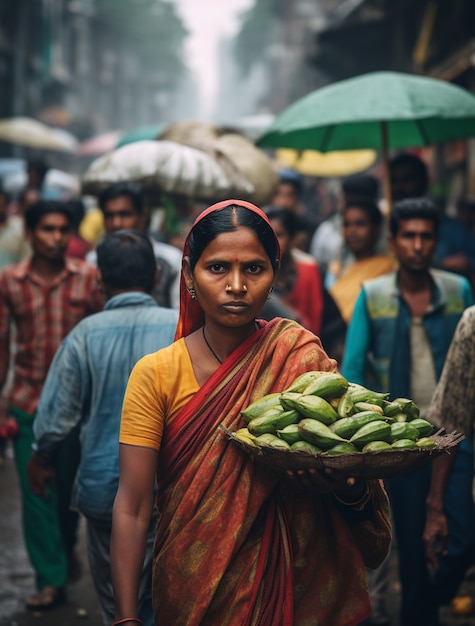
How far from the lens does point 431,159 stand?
54.7ft

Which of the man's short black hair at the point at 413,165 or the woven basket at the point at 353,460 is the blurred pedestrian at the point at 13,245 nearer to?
the man's short black hair at the point at 413,165

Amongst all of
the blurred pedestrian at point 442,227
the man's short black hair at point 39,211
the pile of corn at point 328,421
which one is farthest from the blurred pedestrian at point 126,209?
the pile of corn at point 328,421

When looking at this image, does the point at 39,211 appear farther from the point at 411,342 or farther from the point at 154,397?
the point at 154,397

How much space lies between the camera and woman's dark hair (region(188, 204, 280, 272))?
2701 millimetres

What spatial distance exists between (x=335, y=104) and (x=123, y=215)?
152cm

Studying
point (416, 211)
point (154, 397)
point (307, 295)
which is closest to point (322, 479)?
point (154, 397)

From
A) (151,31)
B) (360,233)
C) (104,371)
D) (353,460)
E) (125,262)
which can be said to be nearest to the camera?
(353,460)

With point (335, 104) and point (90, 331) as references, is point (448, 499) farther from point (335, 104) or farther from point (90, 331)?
point (335, 104)

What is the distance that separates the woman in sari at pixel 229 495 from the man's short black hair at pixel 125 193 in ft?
10.2

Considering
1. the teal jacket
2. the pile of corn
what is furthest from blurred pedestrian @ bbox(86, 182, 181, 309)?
the pile of corn

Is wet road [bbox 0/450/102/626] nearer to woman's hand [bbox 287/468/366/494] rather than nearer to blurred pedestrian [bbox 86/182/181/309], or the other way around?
blurred pedestrian [bbox 86/182/181/309]

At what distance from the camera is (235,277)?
8.69 feet

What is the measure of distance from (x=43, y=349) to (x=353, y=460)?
3371 mm

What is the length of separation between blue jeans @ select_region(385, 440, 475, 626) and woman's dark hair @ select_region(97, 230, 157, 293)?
5.09ft
